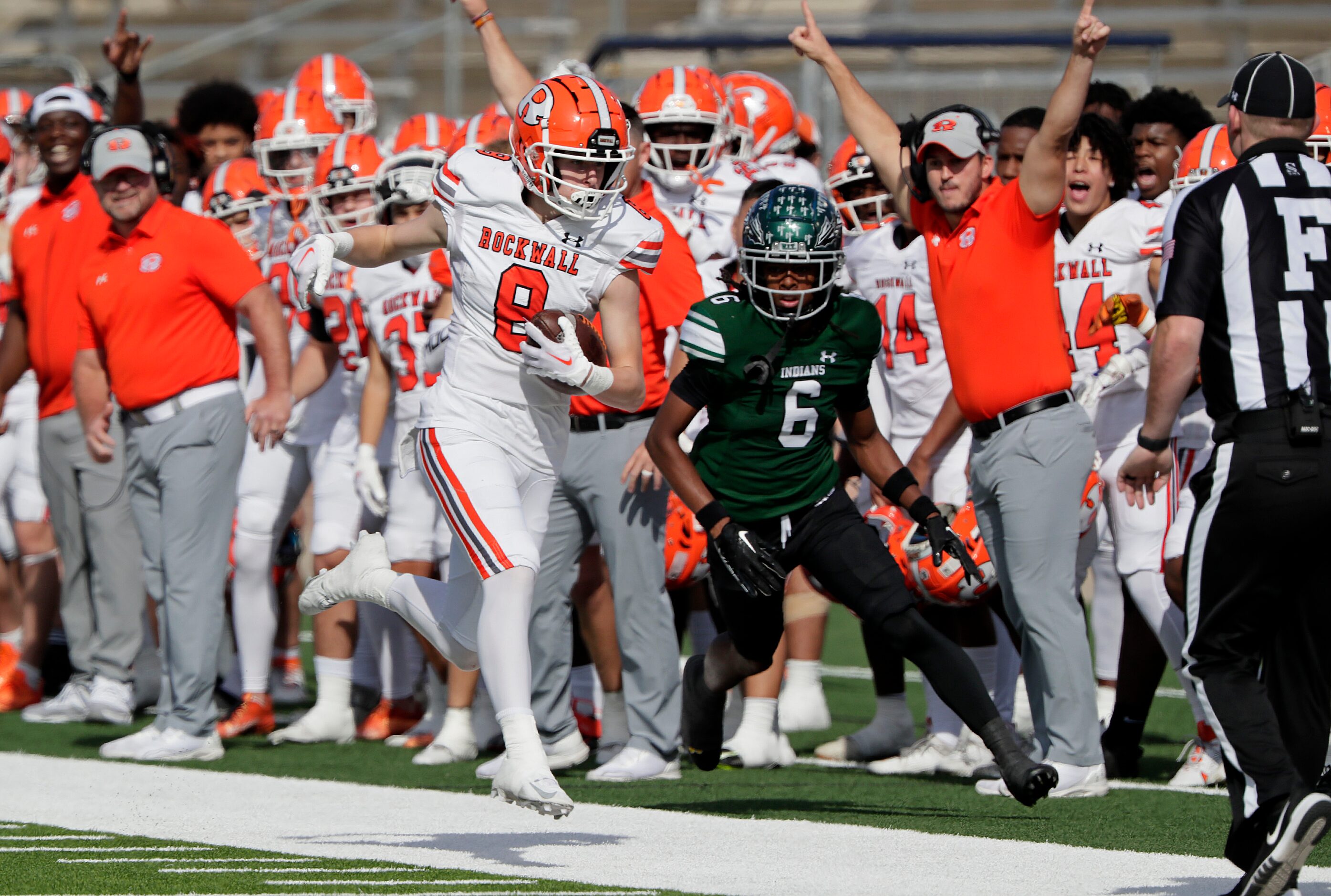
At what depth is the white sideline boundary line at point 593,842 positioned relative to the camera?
4344 millimetres

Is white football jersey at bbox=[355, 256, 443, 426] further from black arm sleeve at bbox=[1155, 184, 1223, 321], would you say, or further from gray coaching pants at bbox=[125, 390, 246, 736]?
black arm sleeve at bbox=[1155, 184, 1223, 321]

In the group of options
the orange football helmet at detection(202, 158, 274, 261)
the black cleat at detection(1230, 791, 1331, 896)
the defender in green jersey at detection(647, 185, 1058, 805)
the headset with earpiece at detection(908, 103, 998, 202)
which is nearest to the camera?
the black cleat at detection(1230, 791, 1331, 896)

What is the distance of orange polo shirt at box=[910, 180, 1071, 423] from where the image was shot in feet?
18.5

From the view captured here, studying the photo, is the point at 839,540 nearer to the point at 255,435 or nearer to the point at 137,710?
the point at 255,435

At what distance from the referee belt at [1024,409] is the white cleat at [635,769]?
156cm

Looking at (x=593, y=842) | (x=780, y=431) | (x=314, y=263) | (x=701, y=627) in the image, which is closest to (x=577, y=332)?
(x=314, y=263)

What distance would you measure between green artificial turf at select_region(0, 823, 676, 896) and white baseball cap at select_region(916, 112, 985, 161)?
2.57 meters

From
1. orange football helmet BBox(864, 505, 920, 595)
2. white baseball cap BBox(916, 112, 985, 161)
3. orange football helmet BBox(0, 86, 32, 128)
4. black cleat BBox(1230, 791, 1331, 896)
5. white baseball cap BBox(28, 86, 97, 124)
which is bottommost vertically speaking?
black cleat BBox(1230, 791, 1331, 896)

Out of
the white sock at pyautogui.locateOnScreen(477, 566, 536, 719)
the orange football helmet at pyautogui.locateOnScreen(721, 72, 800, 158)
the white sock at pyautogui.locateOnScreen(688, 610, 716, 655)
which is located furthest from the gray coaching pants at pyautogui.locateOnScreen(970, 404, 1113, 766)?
the orange football helmet at pyautogui.locateOnScreen(721, 72, 800, 158)

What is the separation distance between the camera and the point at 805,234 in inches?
213

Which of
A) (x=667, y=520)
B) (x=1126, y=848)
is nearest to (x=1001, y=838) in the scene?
(x=1126, y=848)

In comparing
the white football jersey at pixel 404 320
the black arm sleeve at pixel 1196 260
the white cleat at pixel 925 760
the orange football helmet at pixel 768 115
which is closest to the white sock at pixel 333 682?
the white football jersey at pixel 404 320

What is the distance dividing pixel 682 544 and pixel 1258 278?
2.92 m

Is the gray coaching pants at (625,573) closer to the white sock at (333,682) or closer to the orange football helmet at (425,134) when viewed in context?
the white sock at (333,682)
